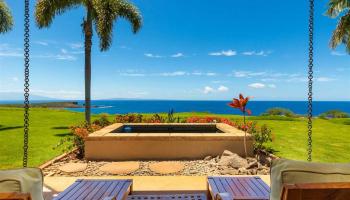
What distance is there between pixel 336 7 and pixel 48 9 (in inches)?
732

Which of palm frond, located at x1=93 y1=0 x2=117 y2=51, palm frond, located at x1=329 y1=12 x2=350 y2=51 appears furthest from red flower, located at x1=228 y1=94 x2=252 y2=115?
palm frond, located at x1=329 y1=12 x2=350 y2=51

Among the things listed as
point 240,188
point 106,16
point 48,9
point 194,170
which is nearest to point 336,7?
point 106,16

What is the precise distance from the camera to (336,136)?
1420cm

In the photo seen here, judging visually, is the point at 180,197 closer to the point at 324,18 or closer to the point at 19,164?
the point at 19,164

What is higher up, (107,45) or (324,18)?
(324,18)

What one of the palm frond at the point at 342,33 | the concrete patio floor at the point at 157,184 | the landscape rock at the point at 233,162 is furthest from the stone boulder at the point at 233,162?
the palm frond at the point at 342,33

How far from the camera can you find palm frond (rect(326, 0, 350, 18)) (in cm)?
1919

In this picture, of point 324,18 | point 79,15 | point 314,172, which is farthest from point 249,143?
point 324,18

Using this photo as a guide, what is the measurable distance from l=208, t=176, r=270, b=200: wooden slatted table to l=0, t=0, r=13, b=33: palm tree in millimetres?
22107

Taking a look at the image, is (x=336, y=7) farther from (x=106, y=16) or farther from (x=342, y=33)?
(x=106, y=16)

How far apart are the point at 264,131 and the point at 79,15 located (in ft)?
40.3

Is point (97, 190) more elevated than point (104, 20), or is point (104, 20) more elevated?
point (104, 20)

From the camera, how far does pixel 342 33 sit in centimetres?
1930

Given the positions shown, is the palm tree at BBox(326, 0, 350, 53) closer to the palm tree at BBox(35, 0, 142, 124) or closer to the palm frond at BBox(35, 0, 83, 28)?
the palm tree at BBox(35, 0, 142, 124)
